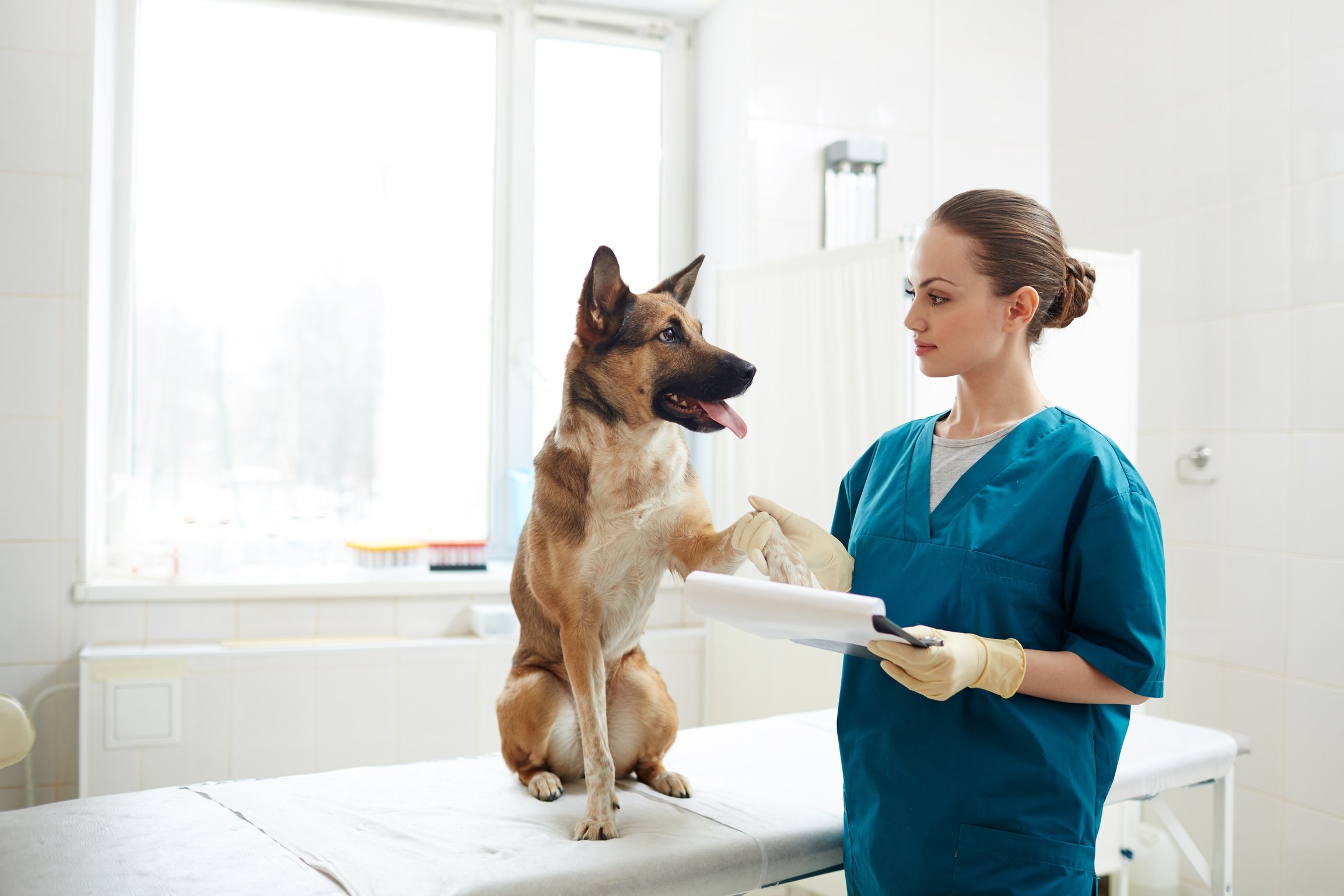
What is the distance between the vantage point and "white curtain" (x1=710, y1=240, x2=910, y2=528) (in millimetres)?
2316

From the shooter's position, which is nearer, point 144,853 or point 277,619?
point 144,853

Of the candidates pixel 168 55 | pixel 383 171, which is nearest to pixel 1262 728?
pixel 383 171

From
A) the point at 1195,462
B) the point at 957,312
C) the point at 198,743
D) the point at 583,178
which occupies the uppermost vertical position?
the point at 583,178

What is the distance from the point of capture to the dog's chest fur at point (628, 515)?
1447 millimetres

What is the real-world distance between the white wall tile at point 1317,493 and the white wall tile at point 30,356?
318cm

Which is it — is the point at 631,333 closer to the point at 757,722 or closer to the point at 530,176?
the point at 757,722

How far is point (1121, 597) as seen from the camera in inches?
45.2

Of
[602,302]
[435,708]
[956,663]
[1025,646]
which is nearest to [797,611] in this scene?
[956,663]

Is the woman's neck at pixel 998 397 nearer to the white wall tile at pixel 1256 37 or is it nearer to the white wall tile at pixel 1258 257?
the white wall tile at pixel 1258 257

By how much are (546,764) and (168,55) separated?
2459 millimetres

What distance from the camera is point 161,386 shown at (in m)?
2.88

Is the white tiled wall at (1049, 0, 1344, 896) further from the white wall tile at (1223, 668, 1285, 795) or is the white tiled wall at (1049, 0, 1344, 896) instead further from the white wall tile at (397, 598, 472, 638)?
the white wall tile at (397, 598, 472, 638)

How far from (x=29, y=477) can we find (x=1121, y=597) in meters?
2.54

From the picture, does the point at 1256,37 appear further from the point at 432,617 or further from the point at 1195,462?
the point at 432,617
